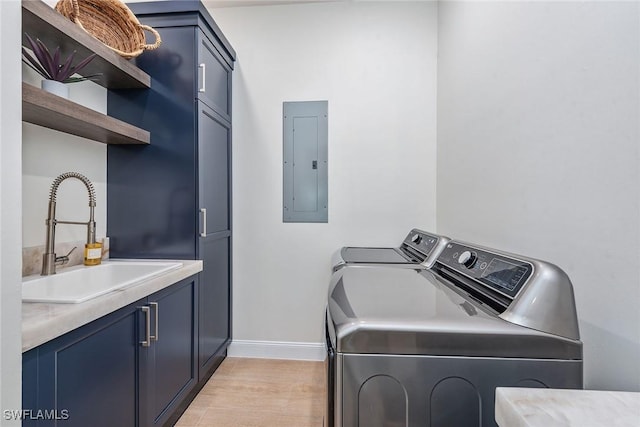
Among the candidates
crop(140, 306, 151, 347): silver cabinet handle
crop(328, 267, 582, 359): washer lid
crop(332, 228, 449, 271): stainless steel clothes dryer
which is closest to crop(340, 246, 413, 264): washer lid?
crop(332, 228, 449, 271): stainless steel clothes dryer

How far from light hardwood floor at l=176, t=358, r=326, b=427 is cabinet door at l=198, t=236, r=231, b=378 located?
0.53 feet

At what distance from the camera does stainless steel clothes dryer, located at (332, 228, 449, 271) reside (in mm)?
1625

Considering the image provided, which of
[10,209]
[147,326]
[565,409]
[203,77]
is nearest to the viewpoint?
[565,409]

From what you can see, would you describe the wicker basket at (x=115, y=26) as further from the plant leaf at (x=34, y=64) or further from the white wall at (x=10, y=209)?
the white wall at (x=10, y=209)

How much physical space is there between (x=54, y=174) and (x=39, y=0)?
78 centimetres

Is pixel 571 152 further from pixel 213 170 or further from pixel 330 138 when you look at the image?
pixel 213 170

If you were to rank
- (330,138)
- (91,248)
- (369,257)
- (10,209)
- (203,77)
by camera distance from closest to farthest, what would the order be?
(10,209) → (91,248) → (369,257) → (203,77) → (330,138)

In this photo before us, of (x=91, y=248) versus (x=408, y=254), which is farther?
(x=408, y=254)

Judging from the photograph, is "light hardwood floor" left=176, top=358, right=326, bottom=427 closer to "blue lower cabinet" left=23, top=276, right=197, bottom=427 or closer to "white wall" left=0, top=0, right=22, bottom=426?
"blue lower cabinet" left=23, top=276, right=197, bottom=427

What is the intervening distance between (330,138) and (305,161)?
0.26 m

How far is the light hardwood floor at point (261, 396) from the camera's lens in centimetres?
175

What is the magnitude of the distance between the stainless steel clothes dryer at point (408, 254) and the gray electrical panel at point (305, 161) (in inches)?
17.8

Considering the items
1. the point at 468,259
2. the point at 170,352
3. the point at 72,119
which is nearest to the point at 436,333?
the point at 468,259

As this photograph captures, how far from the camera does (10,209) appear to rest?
0.66 meters
